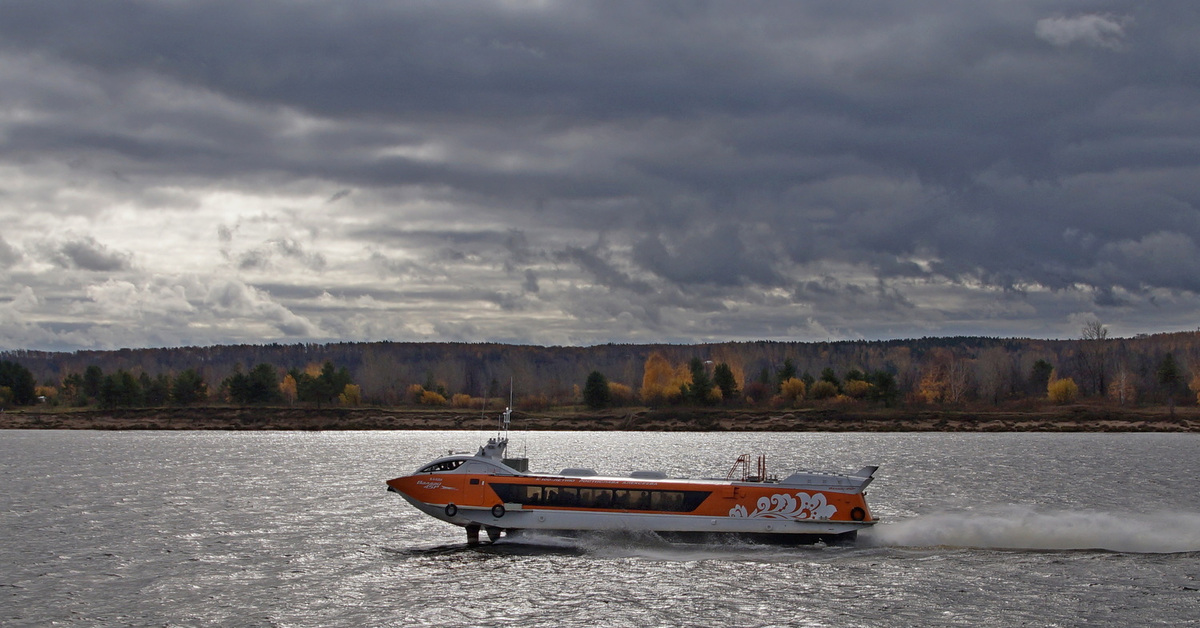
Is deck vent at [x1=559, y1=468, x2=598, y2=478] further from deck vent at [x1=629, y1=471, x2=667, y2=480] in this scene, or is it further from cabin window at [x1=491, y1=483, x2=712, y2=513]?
deck vent at [x1=629, y1=471, x2=667, y2=480]

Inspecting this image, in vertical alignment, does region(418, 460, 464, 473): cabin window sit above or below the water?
above

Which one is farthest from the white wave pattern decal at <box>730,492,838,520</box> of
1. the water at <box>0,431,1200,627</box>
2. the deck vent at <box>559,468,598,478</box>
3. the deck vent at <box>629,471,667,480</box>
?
the deck vent at <box>559,468,598,478</box>

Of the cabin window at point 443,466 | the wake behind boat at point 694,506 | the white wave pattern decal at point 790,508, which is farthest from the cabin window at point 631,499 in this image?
the cabin window at point 443,466

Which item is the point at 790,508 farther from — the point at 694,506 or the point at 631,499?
the point at 631,499

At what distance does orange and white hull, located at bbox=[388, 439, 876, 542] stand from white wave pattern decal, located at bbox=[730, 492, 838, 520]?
1.9 inches

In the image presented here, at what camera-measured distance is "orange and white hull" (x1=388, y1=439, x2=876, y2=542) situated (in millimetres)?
49219

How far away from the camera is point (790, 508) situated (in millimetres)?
49312

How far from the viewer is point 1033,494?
7762cm

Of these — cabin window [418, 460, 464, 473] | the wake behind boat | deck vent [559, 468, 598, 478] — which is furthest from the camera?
deck vent [559, 468, 598, 478]

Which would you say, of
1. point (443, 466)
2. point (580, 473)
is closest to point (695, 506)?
point (580, 473)

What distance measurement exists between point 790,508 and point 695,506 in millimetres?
4689

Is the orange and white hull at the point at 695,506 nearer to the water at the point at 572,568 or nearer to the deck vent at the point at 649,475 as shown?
the deck vent at the point at 649,475

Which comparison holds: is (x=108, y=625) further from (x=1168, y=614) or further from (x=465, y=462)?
(x=1168, y=614)

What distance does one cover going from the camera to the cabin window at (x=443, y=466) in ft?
169
